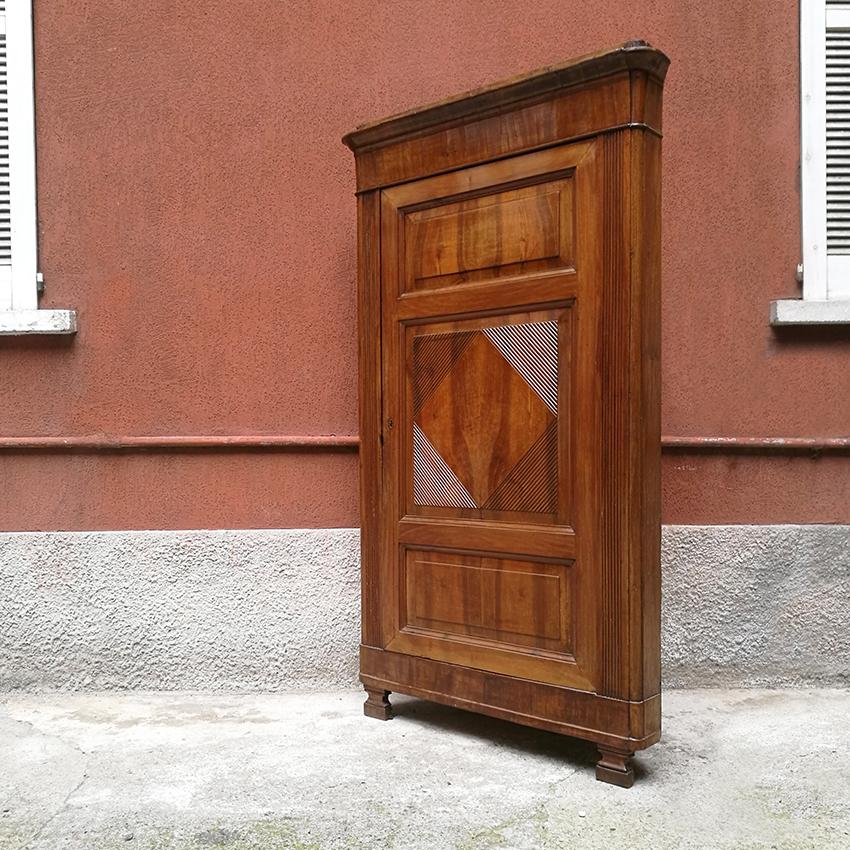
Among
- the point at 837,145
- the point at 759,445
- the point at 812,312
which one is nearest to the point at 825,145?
the point at 837,145

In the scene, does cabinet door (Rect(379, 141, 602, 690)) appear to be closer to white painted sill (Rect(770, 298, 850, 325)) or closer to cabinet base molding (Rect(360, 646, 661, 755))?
cabinet base molding (Rect(360, 646, 661, 755))

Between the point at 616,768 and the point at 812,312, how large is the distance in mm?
2262

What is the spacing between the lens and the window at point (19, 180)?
3.94 metres

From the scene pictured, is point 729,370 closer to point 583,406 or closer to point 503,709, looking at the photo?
point 583,406

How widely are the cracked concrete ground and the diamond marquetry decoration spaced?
0.96 meters

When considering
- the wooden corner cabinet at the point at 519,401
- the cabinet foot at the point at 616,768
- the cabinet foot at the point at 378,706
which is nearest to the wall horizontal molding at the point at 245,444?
the wooden corner cabinet at the point at 519,401

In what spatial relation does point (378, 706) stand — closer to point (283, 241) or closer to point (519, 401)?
point (519, 401)

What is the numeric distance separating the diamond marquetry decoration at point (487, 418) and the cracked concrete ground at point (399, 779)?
96 centimetres

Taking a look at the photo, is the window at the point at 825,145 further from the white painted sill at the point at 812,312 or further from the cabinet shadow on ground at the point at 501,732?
the cabinet shadow on ground at the point at 501,732

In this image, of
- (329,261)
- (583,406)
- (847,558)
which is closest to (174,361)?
(329,261)

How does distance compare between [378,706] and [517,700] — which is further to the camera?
[378,706]

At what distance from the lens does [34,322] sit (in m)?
3.93

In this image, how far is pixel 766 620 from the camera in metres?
3.90

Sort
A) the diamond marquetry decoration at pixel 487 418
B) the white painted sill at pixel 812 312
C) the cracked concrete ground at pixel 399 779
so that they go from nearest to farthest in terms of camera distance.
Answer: the cracked concrete ground at pixel 399 779
the diamond marquetry decoration at pixel 487 418
the white painted sill at pixel 812 312
